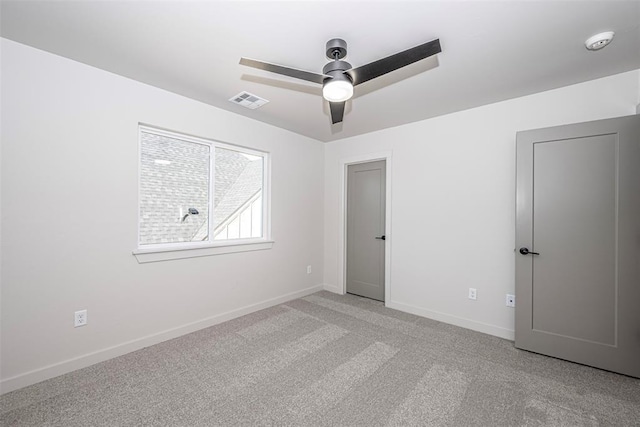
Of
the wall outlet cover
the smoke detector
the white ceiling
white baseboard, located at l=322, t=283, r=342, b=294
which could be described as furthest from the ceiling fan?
white baseboard, located at l=322, t=283, r=342, b=294

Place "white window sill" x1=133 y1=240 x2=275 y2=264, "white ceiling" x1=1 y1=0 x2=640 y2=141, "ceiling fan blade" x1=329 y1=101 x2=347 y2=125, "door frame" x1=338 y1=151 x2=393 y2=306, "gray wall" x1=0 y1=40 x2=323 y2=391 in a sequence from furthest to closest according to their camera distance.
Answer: "door frame" x1=338 y1=151 x2=393 y2=306 < "white window sill" x1=133 y1=240 x2=275 y2=264 < "ceiling fan blade" x1=329 y1=101 x2=347 y2=125 < "gray wall" x1=0 y1=40 x2=323 y2=391 < "white ceiling" x1=1 y1=0 x2=640 y2=141

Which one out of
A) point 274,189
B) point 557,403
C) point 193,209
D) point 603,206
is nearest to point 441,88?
point 603,206

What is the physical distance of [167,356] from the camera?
2480 millimetres

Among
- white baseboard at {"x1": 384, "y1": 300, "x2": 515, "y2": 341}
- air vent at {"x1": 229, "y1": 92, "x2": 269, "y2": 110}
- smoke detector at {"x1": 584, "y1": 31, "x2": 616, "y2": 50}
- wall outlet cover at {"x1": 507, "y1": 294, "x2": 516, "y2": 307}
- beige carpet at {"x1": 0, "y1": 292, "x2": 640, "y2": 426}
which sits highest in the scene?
air vent at {"x1": 229, "y1": 92, "x2": 269, "y2": 110}

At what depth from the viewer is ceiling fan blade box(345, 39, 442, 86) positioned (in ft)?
5.00

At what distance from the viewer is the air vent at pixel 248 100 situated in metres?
2.83

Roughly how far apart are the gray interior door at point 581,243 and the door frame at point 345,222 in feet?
5.00

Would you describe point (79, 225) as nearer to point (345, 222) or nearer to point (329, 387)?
point (329, 387)

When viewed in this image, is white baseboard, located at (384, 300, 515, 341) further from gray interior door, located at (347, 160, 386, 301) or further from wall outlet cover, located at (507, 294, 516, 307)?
gray interior door, located at (347, 160, 386, 301)

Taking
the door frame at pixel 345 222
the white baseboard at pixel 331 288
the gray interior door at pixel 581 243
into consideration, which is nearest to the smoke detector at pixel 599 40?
the gray interior door at pixel 581 243

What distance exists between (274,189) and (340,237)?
53.8 inches

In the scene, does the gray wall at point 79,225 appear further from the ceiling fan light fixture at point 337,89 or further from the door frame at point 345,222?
the door frame at point 345,222

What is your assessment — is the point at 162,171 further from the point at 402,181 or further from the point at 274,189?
the point at 402,181

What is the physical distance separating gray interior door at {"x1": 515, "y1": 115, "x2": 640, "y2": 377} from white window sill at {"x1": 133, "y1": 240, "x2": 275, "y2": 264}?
2.94 meters
